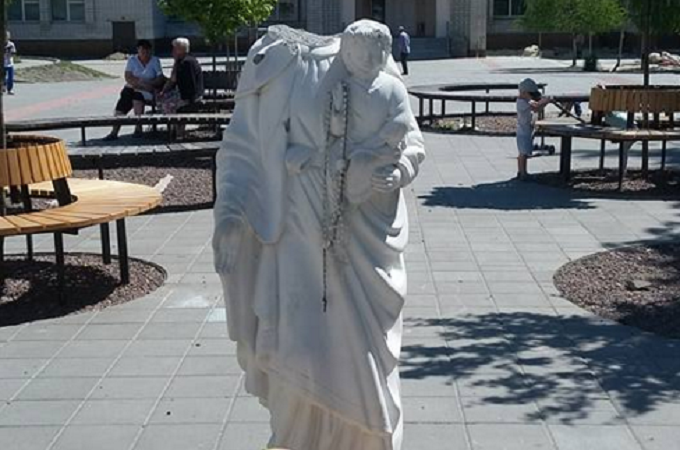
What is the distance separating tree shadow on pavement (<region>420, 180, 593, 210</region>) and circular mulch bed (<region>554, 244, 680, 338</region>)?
245cm

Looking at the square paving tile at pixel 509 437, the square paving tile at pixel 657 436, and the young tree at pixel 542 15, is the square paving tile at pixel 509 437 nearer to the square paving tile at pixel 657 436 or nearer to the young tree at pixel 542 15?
the square paving tile at pixel 657 436

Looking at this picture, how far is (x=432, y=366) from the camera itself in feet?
21.8

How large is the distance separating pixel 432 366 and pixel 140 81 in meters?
13.1

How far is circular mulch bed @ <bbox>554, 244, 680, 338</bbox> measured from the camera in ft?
25.5

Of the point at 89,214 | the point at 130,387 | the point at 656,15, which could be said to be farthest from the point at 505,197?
the point at 130,387

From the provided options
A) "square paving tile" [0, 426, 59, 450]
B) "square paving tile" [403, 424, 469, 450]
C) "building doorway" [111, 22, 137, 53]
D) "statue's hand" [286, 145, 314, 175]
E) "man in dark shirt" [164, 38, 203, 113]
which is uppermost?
"building doorway" [111, 22, 137, 53]

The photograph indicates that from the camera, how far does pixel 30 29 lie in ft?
181

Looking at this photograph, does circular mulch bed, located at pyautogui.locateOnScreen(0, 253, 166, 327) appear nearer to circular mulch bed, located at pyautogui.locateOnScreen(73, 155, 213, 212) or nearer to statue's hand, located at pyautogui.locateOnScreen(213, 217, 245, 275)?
circular mulch bed, located at pyautogui.locateOnScreen(73, 155, 213, 212)

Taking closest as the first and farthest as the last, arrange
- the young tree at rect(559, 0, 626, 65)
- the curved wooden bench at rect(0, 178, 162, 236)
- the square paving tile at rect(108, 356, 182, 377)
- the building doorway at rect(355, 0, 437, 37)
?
the square paving tile at rect(108, 356, 182, 377), the curved wooden bench at rect(0, 178, 162, 236), the young tree at rect(559, 0, 626, 65), the building doorway at rect(355, 0, 437, 37)

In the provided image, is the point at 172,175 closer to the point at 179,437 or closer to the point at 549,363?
the point at 549,363

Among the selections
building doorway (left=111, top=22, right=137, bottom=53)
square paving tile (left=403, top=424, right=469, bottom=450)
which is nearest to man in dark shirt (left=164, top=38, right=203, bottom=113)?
square paving tile (left=403, top=424, right=469, bottom=450)

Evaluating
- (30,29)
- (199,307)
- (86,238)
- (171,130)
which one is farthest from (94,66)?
(199,307)

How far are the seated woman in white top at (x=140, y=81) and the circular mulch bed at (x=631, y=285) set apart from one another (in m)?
10.8

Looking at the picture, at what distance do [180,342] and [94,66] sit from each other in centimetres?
4097
